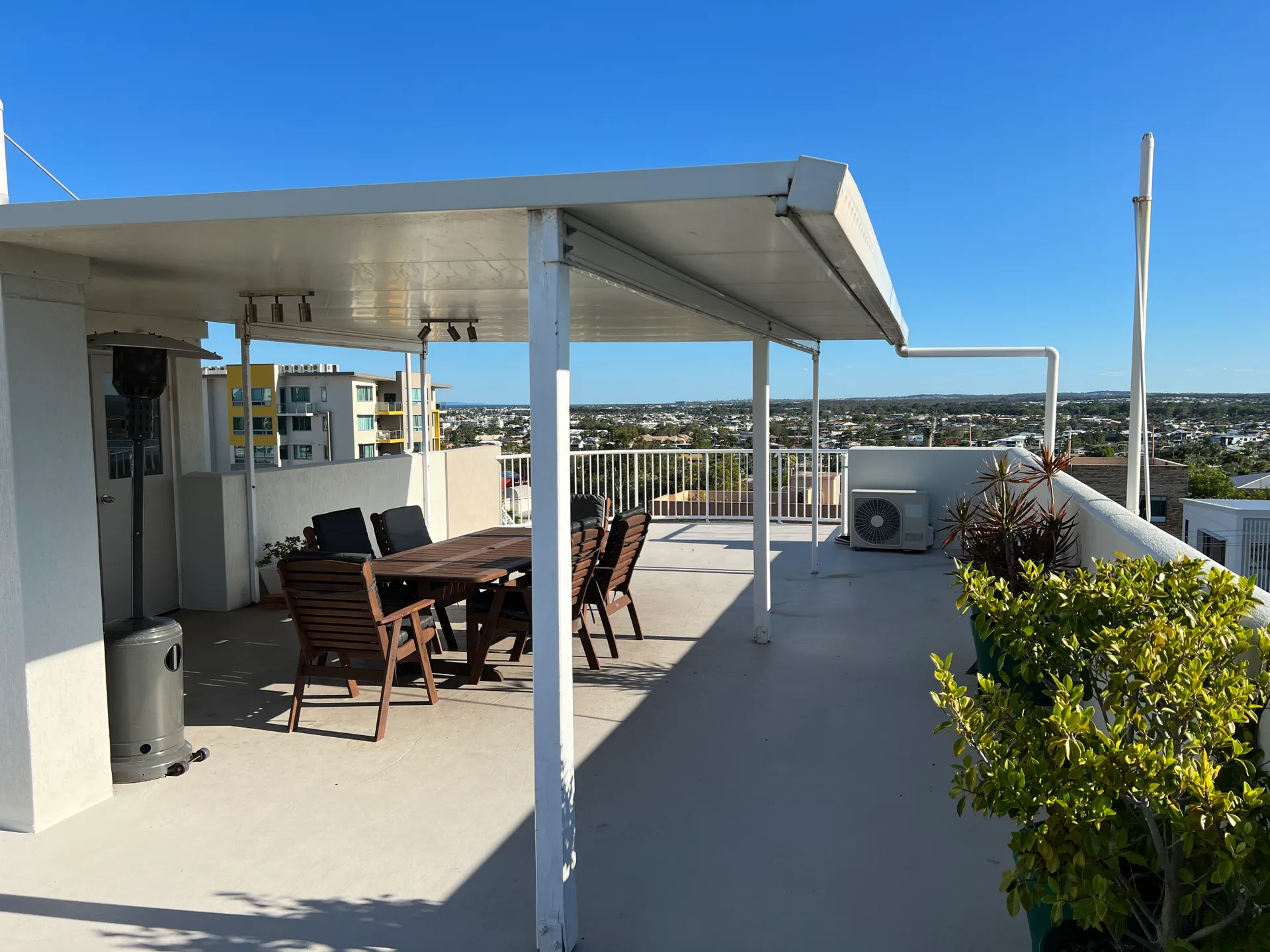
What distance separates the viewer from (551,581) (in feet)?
8.25

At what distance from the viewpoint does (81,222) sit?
273cm

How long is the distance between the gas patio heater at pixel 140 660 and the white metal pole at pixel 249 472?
2.78 metres

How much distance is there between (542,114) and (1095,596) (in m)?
17.8

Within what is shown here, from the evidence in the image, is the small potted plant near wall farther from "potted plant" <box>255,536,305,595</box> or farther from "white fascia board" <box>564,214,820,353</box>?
"white fascia board" <box>564,214,820,353</box>

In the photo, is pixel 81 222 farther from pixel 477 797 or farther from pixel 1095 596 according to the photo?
pixel 1095 596

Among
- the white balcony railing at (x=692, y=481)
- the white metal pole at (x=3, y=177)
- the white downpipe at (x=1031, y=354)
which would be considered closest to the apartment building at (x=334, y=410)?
the white balcony railing at (x=692, y=481)

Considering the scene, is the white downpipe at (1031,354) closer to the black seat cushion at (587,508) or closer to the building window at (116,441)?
the black seat cushion at (587,508)

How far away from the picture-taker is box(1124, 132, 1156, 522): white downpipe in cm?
527

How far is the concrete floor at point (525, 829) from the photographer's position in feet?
8.57

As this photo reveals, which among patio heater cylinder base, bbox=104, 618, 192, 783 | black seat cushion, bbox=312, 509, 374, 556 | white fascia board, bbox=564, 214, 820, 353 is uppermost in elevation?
white fascia board, bbox=564, 214, 820, 353

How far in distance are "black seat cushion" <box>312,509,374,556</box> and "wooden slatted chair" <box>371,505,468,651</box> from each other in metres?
0.10

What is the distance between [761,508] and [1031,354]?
12.2 ft

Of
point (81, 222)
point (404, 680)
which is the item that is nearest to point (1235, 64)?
point (404, 680)

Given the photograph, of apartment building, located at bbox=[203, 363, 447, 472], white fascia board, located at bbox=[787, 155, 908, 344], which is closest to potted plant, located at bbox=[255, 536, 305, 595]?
white fascia board, located at bbox=[787, 155, 908, 344]
